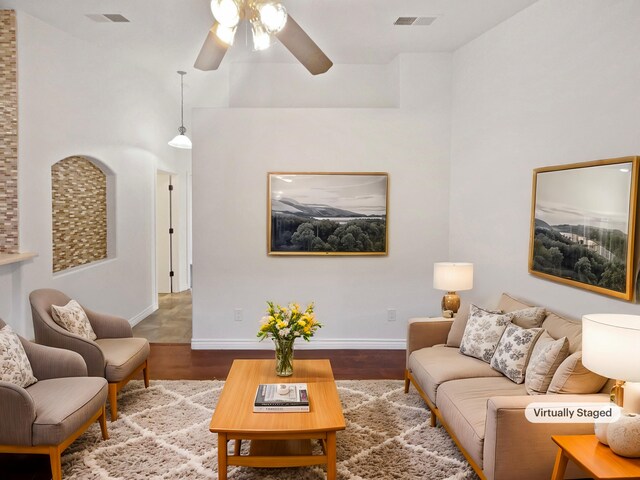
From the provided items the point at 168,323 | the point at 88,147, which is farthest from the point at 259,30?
the point at 168,323

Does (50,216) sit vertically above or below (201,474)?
above

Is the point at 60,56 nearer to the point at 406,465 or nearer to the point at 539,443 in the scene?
the point at 406,465

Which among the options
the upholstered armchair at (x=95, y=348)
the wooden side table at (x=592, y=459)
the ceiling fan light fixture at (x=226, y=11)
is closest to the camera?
the wooden side table at (x=592, y=459)

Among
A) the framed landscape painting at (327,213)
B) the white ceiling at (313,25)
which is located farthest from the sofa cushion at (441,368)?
the white ceiling at (313,25)

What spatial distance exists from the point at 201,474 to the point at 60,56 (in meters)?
3.78

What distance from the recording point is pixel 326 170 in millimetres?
5141

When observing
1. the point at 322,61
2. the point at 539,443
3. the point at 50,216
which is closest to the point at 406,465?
the point at 539,443

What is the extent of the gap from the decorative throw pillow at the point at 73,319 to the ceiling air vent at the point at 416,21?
346 cm

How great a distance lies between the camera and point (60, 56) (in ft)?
14.6

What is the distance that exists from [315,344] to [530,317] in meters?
2.53

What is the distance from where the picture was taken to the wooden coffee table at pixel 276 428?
8.19 feet

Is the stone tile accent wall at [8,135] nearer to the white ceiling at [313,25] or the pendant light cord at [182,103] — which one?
the white ceiling at [313,25]

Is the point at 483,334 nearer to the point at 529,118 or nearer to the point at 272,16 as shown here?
the point at 529,118

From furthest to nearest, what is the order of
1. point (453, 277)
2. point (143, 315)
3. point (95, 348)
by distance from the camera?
point (143, 315), point (453, 277), point (95, 348)
